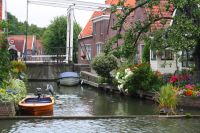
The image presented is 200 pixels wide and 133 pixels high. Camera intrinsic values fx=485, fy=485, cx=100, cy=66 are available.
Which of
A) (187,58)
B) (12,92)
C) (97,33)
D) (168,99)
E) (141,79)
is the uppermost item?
(97,33)

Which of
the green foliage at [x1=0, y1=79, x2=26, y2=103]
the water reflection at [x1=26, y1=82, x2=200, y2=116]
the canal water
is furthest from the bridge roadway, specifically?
the canal water

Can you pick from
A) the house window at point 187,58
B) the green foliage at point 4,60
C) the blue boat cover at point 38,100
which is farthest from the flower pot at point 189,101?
the green foliage at point 4,60

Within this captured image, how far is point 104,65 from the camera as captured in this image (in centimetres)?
3556

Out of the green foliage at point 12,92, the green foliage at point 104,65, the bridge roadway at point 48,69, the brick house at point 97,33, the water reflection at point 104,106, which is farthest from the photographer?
the brick house at point 97,33

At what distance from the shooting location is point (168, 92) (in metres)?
21.0

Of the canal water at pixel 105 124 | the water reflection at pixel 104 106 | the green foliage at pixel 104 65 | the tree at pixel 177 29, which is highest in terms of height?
the tree at pixel 177 29

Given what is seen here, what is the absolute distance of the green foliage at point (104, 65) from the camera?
35.5m

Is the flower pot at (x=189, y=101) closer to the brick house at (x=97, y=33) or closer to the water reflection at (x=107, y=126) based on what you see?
the water reflection at (x=107, y=126)

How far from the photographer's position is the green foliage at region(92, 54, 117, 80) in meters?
35.5

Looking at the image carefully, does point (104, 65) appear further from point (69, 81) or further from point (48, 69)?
point (48, 69)

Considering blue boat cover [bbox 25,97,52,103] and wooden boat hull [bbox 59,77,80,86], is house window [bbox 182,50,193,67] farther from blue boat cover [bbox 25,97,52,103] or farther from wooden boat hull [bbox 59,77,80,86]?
wooden boat hull [bbox 59,77,80,86]

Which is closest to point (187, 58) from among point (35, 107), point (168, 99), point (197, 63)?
point (197, 63)

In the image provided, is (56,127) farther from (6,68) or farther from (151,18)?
(151,18)

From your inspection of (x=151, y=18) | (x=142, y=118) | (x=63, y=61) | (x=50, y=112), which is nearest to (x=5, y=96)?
(x=50, y=112)
